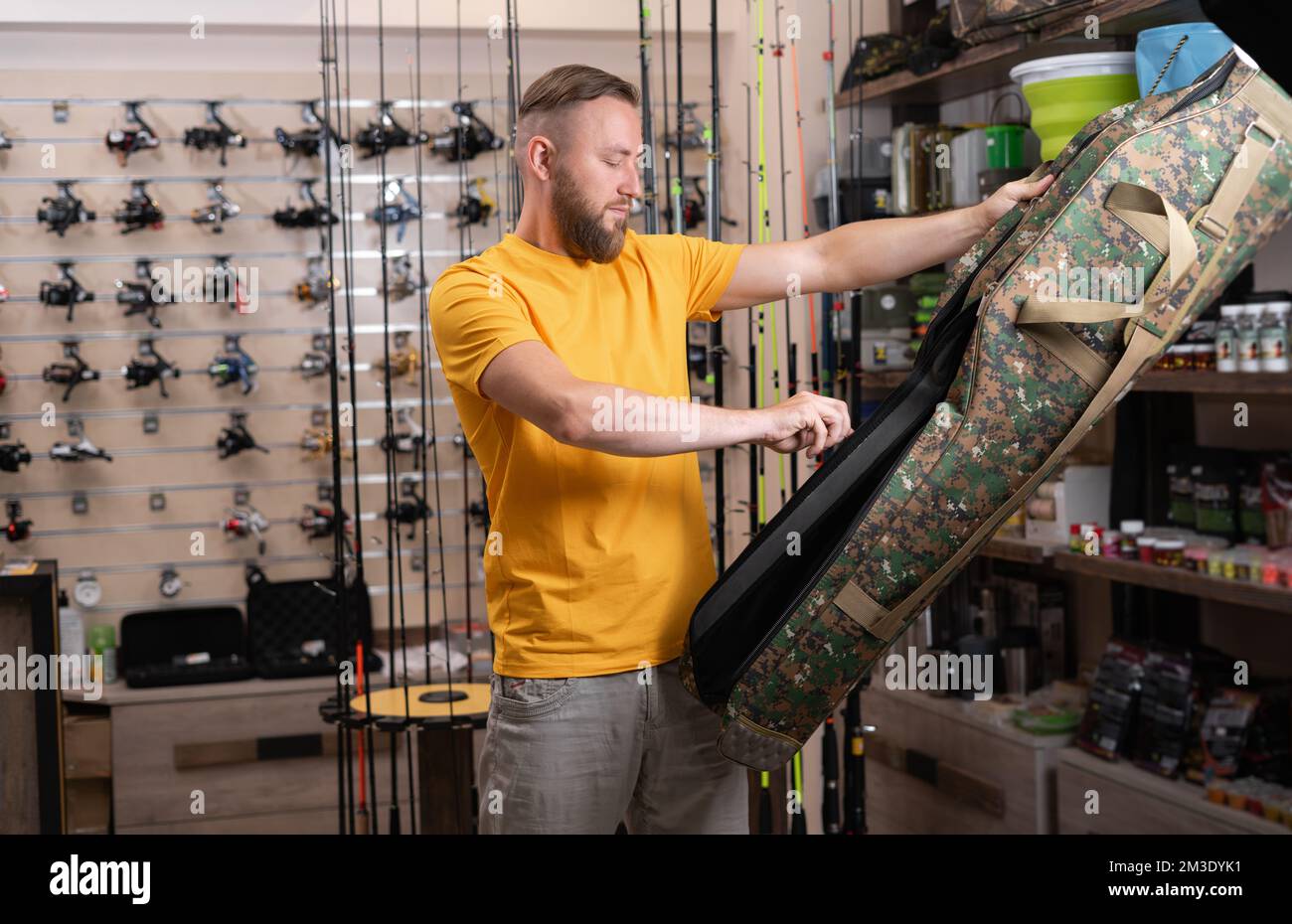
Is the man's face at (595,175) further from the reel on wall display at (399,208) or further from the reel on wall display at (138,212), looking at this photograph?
the reel on wall display at (138,212)

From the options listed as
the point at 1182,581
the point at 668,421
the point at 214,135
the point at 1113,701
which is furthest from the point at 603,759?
the point at 214,135

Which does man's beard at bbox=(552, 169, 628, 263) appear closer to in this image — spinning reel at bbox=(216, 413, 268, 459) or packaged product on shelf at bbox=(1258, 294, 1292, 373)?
packaged product on shelf at bbox=(1258, 294, 1292, 373)

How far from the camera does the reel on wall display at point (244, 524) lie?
17.4 ft

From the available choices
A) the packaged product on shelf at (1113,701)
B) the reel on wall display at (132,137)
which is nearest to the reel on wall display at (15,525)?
the reel on wall display at (132,137)

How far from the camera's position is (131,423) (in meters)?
5.31

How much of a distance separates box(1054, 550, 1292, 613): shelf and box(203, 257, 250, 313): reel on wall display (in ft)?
10.6

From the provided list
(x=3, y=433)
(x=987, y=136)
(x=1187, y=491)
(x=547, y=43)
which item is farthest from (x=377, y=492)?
(x=1187, y=491)

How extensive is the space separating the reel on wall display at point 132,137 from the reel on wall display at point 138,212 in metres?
0.13

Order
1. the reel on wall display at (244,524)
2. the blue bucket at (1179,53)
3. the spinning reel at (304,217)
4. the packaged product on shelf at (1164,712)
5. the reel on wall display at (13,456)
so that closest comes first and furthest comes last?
the blue bucket at (1179,53) < the packaged product on shelf at (1164,712) < the reel on wall display at (13,456) < the spinning reel at (304,217) < the reel on wall display at (244,524)

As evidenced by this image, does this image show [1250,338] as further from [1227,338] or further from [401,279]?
[401,279]

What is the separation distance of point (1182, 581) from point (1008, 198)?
154 cm

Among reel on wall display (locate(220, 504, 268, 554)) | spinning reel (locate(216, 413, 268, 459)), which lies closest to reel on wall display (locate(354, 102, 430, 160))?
spinning reel (locate(216, 413, 268, 459))

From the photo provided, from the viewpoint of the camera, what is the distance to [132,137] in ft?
16.9
